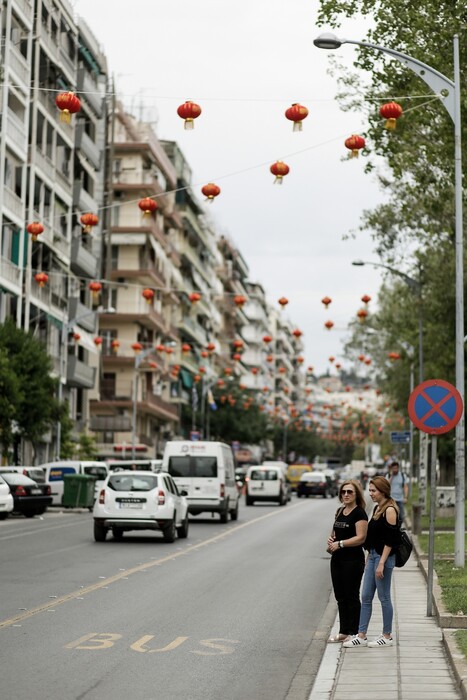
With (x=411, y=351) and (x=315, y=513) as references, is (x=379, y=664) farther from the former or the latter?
(x=411, y=351)

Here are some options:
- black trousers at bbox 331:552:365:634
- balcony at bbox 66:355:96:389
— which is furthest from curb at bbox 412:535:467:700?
balcony at bbox 66:355:96:389

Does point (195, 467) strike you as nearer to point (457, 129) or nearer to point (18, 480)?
point (18, 480)

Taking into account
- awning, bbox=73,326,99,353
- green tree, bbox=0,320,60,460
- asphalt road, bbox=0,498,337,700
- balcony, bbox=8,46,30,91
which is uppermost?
balcony, bbox=8,46,30,91

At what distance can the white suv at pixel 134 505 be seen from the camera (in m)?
28.3

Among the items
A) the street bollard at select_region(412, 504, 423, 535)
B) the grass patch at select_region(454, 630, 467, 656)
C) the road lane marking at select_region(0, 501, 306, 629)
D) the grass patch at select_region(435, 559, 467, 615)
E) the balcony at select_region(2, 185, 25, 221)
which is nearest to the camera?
the grass patch at select_region(454, 630, 467, 656)

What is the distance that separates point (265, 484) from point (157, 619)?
47658 millimetres

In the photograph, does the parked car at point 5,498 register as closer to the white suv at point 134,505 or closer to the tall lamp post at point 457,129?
the white suv at point 134,505

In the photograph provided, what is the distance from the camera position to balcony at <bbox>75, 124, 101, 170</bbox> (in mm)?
70938

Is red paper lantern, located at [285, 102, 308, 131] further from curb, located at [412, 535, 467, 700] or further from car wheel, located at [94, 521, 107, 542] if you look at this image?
car wheel, located at [94, 521, 107, 542]

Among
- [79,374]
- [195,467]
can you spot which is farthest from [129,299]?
[195,467]

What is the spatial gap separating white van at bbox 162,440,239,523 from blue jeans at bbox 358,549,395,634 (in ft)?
85.8

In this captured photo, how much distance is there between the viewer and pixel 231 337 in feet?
488

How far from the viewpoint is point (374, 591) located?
1237 centimetres

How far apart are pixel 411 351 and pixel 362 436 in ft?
313
